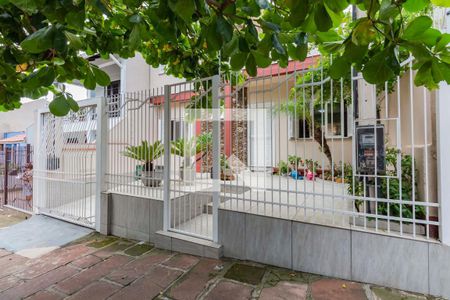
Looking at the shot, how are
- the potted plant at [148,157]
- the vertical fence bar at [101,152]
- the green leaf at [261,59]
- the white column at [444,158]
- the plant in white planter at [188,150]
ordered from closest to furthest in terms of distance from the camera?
the green leaf at [261,59] → the white column at [444,158] → the plant in white planter at [188,150] → the potted plant at [148,157] → the vertical fence bar at [101,152]

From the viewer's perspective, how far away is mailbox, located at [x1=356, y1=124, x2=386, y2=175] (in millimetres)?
2730

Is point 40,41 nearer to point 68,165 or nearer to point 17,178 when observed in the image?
point 68,165

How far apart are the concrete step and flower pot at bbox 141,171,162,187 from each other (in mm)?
848

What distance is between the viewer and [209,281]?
296 cm

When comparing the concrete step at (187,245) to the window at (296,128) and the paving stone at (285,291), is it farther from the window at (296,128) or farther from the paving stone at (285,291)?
the window at (296,128)

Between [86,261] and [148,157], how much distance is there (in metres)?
1.81

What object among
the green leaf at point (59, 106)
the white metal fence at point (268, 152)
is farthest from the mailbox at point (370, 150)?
the green leaf at point (59, 106)

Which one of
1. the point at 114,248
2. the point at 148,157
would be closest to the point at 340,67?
the point at 148,157

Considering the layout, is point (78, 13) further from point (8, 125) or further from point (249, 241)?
point (8, 125)

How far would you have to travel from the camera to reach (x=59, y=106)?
142cm

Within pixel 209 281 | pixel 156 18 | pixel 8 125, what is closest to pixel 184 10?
pixel 156 18

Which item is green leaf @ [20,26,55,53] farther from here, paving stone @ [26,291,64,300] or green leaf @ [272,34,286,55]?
paving stone @ [26,291,64,300]

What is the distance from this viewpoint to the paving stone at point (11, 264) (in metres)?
3.49

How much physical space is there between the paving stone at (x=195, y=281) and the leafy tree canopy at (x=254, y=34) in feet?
7.33
